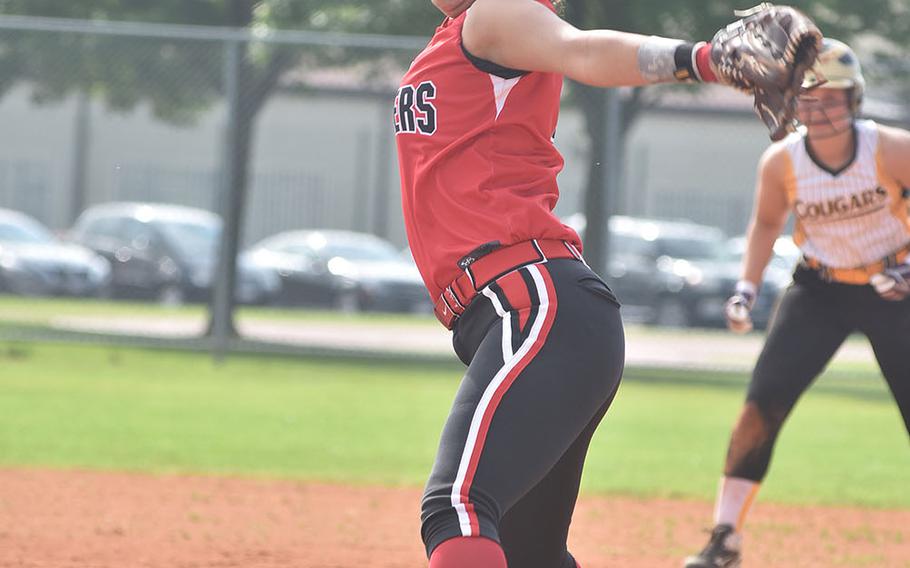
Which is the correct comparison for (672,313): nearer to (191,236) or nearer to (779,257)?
(191,236)

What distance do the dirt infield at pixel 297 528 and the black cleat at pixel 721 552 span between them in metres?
0.59

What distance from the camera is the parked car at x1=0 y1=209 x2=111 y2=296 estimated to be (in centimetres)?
1524

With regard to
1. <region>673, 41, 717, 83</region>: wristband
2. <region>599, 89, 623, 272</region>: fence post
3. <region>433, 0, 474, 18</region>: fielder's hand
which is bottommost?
<region>599, 89, 623, 272</region>: fence post

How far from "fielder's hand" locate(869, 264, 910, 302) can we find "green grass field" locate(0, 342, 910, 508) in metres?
2.72

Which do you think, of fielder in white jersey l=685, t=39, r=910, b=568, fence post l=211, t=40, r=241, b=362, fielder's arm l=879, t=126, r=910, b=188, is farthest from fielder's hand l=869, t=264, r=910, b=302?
fence post l=211, t=40, r=241, b=362

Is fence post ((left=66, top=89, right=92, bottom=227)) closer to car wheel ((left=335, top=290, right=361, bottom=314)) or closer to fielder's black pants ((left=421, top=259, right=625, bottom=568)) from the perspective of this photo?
car wheel ((left=335, top=290, right=361, bottom=314))

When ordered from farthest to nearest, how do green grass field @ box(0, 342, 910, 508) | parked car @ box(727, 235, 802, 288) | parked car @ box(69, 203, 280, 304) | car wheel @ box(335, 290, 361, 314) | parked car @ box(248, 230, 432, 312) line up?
parked car @ box(727, 235, 802, 288)
car wheel @ box(335, 290, 361, 314)
parked car @ box(248, 230, 432, 312)
parked car @ box(69, 203, 280, 304)
green grass field @ box(0, 342, 910, 508)

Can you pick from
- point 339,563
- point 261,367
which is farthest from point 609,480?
point 261,367

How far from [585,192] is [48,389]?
16.9ft

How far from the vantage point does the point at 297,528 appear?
652 centimetres

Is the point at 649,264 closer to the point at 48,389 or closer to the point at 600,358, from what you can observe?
the point at 48,389

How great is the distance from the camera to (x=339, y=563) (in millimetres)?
5738

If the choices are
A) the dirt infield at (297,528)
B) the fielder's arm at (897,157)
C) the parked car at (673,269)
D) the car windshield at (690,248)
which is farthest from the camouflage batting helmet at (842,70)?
the car windshield at (690,248)

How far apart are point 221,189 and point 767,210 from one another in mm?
8117
